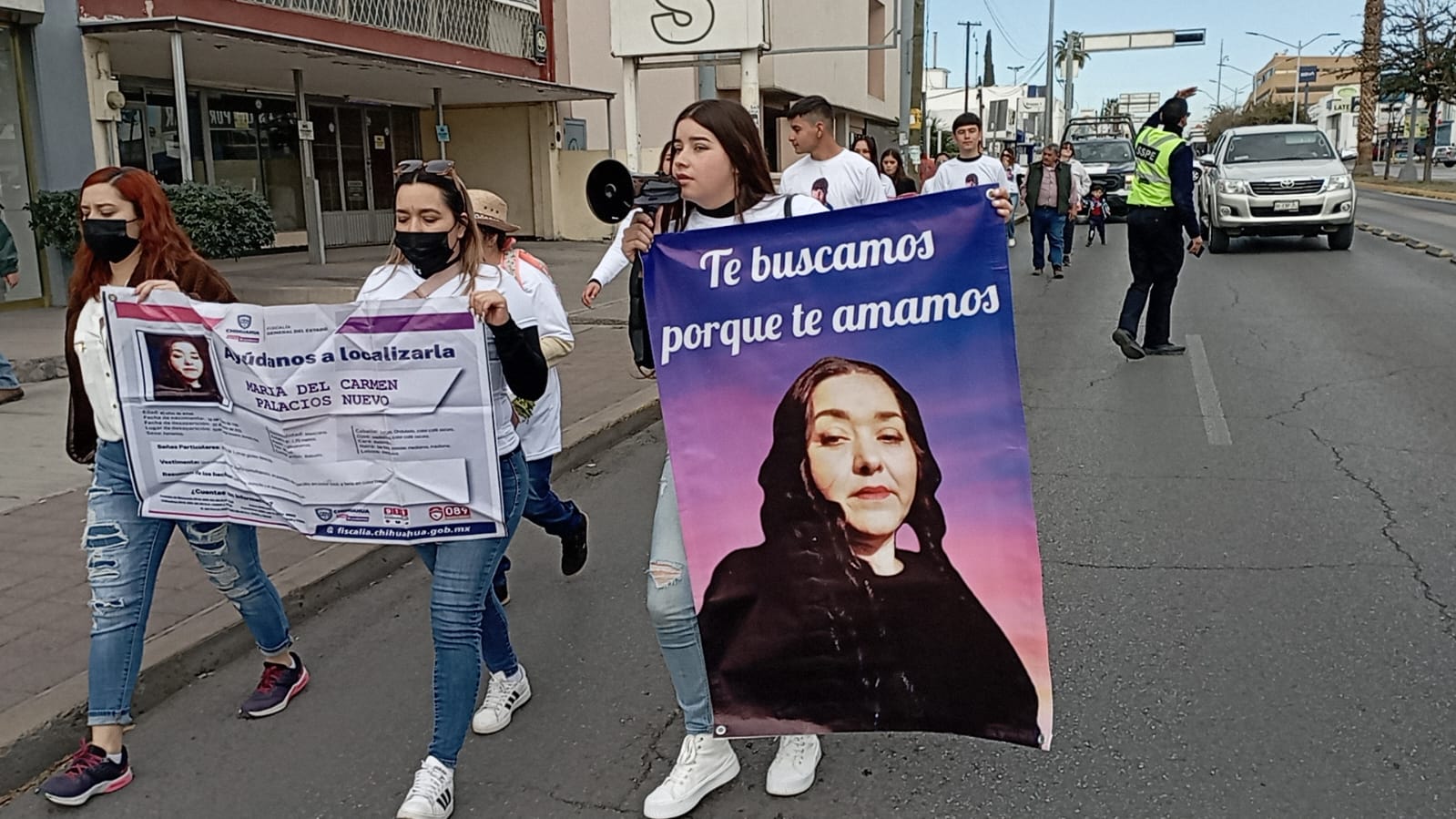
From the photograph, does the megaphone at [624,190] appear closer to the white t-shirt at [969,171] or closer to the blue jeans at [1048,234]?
the white t-shirt at [969,171]

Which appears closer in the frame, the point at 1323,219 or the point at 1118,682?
the point at 1118,682

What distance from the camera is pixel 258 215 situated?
1231cm

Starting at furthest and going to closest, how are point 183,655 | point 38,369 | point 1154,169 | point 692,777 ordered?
point 1154,169 < point 38,369 < point 183,655 < point 692,777

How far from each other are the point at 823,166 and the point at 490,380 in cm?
436

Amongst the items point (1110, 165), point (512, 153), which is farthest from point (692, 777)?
point (1110, 165)

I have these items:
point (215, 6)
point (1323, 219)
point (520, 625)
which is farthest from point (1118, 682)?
point (1323, 219)

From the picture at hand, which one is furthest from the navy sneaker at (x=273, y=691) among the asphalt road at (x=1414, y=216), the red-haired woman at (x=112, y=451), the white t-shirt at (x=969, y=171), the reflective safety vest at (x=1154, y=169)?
the asphalt road at (x=1414, y=216)

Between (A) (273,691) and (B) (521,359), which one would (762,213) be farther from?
(A) (273,691)

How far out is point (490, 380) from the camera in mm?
3293

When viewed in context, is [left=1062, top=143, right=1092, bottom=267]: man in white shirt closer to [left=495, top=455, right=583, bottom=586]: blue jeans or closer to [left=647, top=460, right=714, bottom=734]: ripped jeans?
[left=495, top=455, right=583, bottom=586]: blue jeans

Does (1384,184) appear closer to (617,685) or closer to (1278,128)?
(1278,128)

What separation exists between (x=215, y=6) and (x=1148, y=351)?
11866mm

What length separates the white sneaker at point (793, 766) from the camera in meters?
3.39

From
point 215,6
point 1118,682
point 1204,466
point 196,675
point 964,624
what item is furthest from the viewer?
point 215,6
